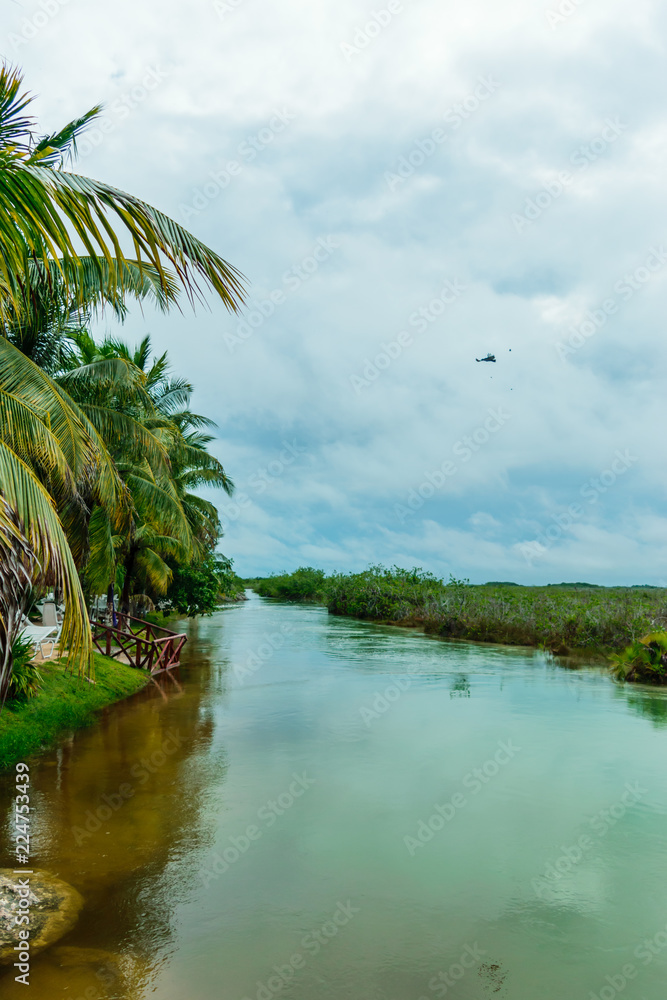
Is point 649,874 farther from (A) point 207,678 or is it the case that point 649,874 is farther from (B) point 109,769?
(A) point 207,678

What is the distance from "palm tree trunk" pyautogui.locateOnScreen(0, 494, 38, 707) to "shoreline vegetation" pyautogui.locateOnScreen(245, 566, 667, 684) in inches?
733

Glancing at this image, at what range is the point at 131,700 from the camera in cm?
1538

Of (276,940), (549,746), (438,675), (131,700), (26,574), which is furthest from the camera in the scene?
(438,675)

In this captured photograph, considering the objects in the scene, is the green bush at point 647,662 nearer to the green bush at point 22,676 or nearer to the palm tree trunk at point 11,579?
the green bush at point 22,676

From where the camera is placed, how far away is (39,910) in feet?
18.6

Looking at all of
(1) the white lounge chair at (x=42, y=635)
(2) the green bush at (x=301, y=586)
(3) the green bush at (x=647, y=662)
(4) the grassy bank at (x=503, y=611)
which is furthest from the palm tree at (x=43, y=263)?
(2) the green bush at (x=301, y=586)

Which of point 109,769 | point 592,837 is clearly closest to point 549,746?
point 592,837

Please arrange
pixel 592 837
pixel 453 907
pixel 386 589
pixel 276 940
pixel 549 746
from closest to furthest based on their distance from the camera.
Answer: pixel 276 940 < pixel 453 907 < pixel 592 837 < pixel 549 746 < pixel 386 589

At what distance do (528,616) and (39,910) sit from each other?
2711cm

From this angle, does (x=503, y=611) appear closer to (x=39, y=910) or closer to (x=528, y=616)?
(x=528, y=616)

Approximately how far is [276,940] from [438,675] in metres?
15.5

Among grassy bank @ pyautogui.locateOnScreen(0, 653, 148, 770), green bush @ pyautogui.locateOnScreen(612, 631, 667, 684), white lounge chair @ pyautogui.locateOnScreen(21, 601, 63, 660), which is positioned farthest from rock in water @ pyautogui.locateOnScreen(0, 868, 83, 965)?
green bush @ pyautogui.locateOnScreen(612, 631, 667, 684)

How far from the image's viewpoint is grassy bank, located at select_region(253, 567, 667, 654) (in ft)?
84.5

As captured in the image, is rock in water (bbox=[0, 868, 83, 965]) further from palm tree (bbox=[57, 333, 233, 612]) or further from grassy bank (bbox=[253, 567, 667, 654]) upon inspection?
grassy bank (bbox=[253, 567, 667, 654])
